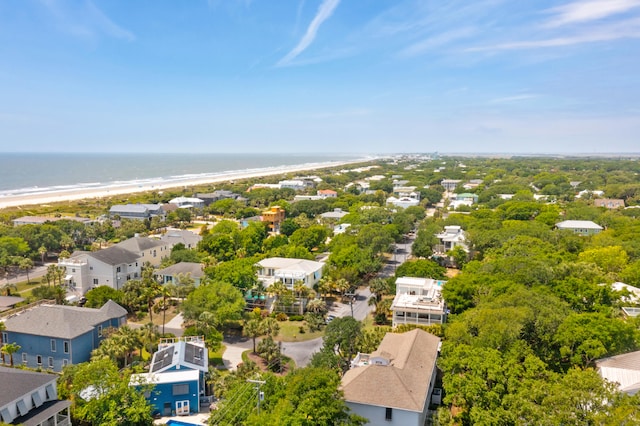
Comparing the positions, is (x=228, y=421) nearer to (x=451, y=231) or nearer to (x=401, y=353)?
(x=401, y=353)

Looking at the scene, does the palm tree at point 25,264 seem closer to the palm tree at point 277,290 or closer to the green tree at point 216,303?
the green tree at point 216,303

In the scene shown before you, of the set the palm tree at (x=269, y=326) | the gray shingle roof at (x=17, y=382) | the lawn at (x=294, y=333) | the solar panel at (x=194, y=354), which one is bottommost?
the lawn at (x=294, y=333)

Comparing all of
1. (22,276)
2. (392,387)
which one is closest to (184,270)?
(22,276)

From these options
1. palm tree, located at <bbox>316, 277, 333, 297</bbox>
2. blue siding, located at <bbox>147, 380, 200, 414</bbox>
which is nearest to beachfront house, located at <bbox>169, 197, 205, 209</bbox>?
palm tree, located at <bbox>316, 277, 333, 297</bbox>

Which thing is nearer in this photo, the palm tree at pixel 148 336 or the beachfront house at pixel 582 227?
the palm tree at pixel 148 336

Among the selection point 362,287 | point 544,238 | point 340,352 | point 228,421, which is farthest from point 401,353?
point 544,238

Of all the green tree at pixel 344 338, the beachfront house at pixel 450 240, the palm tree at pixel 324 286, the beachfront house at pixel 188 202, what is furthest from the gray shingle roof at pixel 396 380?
the beachfront house at pixel 188 202

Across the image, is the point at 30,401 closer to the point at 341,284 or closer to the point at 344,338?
the point at 344,338
